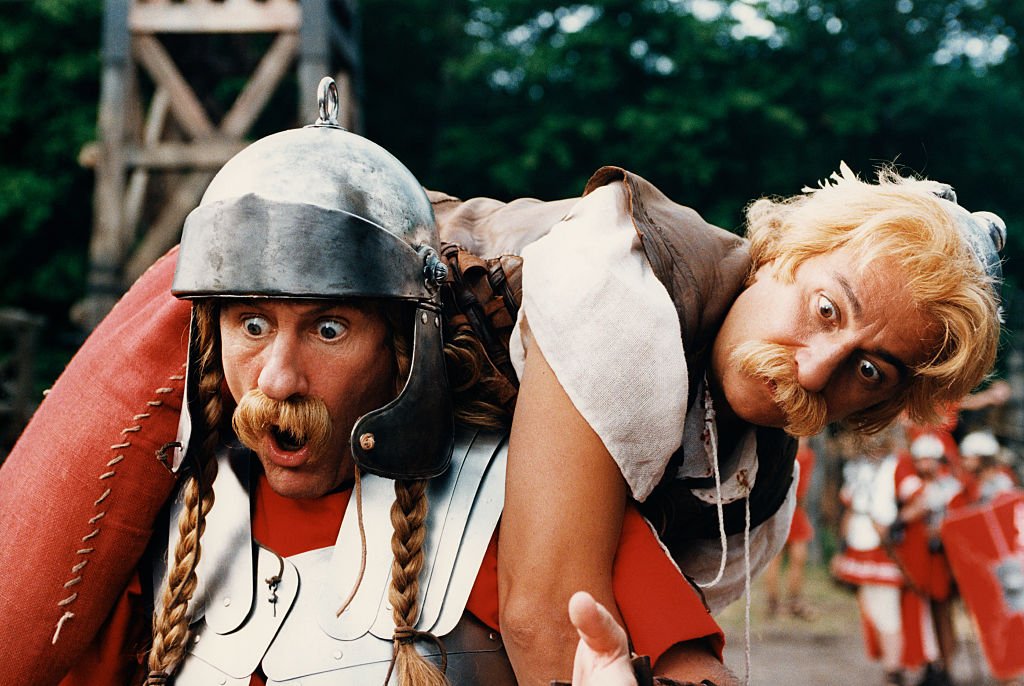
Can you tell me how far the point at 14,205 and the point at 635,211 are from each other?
996 cm

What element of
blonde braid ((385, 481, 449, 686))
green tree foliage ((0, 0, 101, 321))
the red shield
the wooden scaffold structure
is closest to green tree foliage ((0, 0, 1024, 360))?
green tree foliage ((0, 0, 101, 321))

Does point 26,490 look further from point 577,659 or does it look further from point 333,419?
point 577,659

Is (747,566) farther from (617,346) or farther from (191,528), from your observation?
(191,528)

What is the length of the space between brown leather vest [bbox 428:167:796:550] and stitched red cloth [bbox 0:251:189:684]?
580mm

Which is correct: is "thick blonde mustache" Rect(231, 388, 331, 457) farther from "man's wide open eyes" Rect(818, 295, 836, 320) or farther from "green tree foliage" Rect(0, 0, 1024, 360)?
"green tree foliage" Rect(0, 0, 1024, 360)

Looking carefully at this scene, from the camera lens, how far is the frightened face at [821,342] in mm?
1806

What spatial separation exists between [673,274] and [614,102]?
1079cm

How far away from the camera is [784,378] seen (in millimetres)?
1813

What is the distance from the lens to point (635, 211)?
1891 millimetres

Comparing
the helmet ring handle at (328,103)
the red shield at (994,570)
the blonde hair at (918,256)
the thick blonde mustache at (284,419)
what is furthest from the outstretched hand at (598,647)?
the red shield at (994,570)

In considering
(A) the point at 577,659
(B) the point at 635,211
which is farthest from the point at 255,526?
(B) the point at 635,211

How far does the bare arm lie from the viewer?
1733 millimetres

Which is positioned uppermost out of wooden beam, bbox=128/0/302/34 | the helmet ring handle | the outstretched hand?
wooden beam, bbox=128/0/302/34

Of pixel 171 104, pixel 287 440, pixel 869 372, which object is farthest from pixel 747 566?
pixel 171 104
